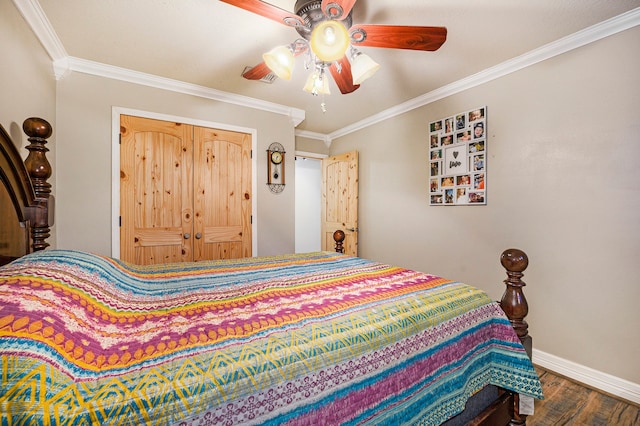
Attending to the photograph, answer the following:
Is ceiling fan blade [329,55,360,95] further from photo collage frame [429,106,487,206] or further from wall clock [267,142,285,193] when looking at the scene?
wall clock [267,142,285,193]

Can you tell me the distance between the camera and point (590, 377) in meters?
1.96

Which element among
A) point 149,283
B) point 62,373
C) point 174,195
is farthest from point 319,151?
point 62,373

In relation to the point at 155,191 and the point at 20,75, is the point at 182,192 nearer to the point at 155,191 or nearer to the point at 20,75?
the point at 155,191

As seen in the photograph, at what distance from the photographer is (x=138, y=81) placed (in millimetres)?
2686

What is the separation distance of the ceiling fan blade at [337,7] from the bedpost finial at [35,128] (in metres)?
1.61

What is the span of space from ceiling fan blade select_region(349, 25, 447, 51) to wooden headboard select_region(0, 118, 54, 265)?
1789mm

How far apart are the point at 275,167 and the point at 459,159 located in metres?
2.15

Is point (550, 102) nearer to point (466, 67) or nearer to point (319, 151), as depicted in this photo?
point (466, 67)

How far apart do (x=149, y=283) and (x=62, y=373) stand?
82 cm

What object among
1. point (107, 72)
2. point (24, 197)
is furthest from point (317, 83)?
point (107, 72)

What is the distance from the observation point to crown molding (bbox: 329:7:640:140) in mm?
1843

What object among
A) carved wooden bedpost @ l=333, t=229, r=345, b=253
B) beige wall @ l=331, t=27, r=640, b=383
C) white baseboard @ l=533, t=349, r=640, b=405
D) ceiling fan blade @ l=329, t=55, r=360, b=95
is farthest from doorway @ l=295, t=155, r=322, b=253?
white baseboard @ l=533, t=349, r=640, b=405

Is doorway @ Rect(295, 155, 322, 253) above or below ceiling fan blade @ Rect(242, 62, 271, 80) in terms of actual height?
below

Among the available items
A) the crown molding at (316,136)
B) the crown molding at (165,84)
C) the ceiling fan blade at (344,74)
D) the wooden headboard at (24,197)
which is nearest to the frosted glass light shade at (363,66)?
the ceiling fan blade at (344,74)
